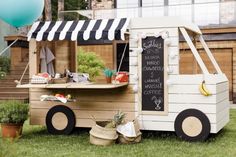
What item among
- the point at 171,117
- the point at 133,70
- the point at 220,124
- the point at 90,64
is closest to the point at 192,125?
the point at 171,117

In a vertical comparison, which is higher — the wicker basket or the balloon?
the balloon

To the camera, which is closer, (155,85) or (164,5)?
(155,85)

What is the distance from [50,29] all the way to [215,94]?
3.27m

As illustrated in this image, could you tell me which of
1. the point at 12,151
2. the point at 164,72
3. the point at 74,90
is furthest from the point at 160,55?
the point at 12,151

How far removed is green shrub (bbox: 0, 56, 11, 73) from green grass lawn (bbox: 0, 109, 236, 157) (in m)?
9.65

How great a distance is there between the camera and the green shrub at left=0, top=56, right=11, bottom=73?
58.7 feet

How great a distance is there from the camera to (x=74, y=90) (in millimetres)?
8672

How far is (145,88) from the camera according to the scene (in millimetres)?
8180

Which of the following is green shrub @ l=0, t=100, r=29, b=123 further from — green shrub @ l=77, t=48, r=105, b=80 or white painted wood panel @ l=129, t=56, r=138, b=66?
green shrub @ l=77, t=48, r=105, b=80

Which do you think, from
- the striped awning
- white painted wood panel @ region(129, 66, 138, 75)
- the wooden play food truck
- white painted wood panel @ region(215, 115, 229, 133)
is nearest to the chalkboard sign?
the wooden play food truck

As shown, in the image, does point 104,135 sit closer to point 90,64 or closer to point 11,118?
point 11,118

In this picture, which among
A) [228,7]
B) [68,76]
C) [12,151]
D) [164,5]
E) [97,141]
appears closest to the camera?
[12,151]

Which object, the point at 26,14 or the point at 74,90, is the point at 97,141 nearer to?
the point at 74,90

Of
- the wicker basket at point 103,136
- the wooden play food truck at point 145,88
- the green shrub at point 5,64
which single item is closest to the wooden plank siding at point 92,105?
the wooden play food truck at point 145,88
